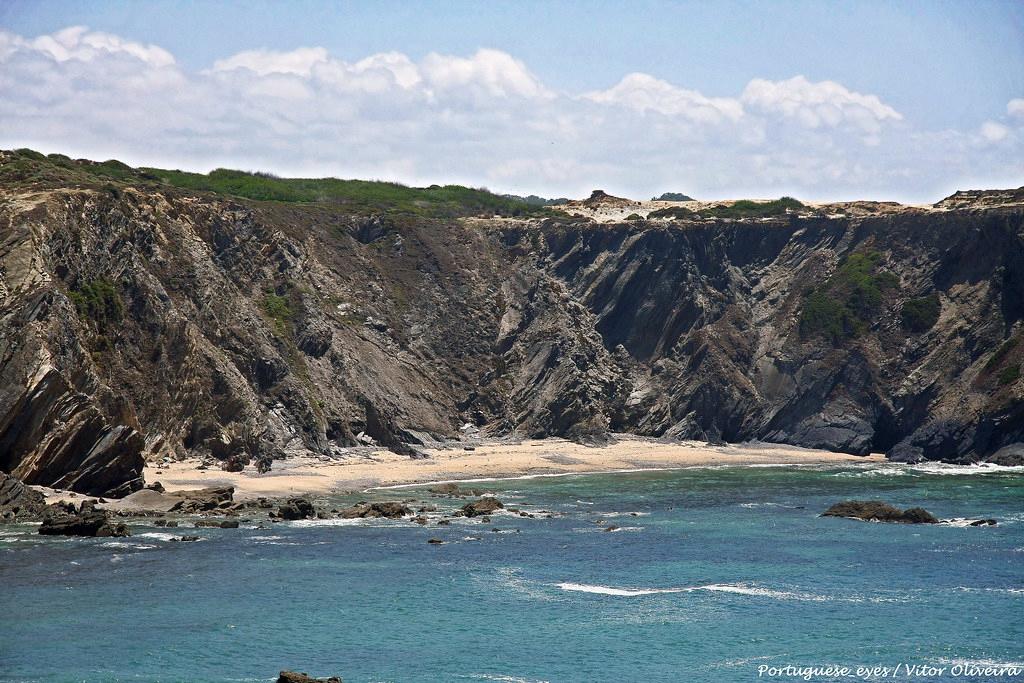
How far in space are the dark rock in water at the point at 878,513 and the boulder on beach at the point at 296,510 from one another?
3045 centimetres

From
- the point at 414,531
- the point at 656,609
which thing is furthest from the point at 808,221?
the point at 656,609

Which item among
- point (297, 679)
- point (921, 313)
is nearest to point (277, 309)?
point (921, 313)

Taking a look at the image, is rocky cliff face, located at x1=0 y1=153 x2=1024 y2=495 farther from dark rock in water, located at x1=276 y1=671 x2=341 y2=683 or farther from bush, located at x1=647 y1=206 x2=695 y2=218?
dark rock in water, located at x1=276 y1=671 x2=341 y2=683

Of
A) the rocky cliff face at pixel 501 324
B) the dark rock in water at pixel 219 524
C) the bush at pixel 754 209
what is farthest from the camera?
Answer: the bush at pixel 754 209

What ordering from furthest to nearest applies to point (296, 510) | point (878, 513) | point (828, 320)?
1. point (828, 320)
2. point (878, 513)
3. point (296, 510)

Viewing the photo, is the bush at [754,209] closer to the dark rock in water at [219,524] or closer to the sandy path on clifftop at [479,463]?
the sandy path on clifftop at [479,463]

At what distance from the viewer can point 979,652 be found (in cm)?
4331

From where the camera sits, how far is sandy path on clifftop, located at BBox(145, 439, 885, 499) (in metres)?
81.9

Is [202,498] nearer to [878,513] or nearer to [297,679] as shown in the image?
[878,513]

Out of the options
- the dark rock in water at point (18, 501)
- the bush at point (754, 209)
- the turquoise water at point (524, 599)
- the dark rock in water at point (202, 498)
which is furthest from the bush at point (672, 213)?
the dark rock in water at point (18, 501)

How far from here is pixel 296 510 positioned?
71.9 meters

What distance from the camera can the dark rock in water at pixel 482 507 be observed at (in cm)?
7450

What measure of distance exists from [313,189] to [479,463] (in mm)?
67279

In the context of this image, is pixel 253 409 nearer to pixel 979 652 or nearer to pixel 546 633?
pixel 546 633
